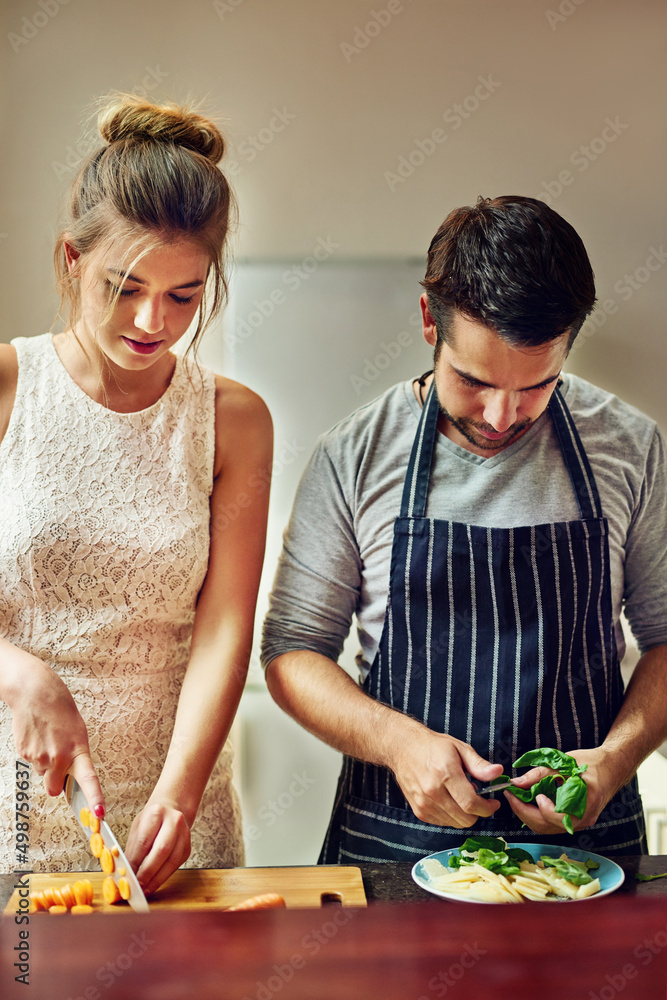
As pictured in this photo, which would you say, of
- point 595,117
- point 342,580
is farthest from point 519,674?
point 595,117

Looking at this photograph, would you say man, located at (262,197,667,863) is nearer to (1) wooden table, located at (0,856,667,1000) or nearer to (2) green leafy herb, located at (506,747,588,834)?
(2) green leafy herb, located at (506,747,588,834)

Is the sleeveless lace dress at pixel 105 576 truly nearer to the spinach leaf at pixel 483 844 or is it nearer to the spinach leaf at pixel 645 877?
the spinach leaf at pixel 483 844

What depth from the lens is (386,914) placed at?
356mm

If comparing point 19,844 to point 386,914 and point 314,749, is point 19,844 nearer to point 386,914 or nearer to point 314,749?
point 314,749

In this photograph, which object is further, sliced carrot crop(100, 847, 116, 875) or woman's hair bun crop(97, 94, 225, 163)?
woman's hair bun crop(97, 94, 225, 163)

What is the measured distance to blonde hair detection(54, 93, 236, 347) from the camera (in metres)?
1.00

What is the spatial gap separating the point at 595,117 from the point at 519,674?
2.87 feet

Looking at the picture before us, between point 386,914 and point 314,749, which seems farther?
point 314,749

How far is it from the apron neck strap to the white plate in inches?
16.5

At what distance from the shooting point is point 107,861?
87 cm

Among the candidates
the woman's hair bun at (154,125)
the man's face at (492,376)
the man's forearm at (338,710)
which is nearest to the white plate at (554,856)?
the man's forearm at (338,710)

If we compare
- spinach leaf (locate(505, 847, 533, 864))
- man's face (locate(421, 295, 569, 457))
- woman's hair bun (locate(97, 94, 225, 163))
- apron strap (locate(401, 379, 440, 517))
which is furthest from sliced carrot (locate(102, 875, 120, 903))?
woman's hair bun (locate(97, 94, 225, 163))

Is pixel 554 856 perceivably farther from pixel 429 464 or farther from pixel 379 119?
pixel 379 119

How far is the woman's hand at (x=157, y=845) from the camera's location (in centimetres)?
90
